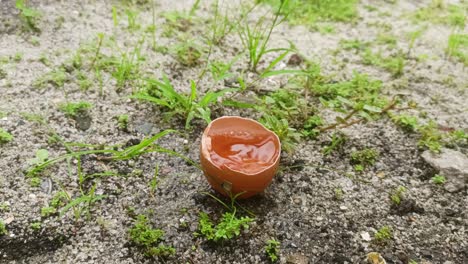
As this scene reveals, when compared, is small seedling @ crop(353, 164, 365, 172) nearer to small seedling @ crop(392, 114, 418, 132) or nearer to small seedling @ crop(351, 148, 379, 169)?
small seedling @ crop(351, 148, 379, 169)

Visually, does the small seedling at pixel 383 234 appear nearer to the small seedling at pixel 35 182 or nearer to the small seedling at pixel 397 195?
the small seedling at pixel 397 195

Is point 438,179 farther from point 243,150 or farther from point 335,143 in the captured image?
point 243,150

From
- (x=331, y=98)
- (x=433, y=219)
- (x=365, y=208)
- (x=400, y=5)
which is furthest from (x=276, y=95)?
(x=400, y=5)

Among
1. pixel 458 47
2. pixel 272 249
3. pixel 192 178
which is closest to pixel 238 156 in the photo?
pixel 192 178

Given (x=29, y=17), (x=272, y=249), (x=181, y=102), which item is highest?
(x=29, y=17)

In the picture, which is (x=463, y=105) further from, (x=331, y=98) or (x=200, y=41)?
(x=200, y=41)

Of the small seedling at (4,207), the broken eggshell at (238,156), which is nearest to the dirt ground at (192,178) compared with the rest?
the small seedling at (4,207)
